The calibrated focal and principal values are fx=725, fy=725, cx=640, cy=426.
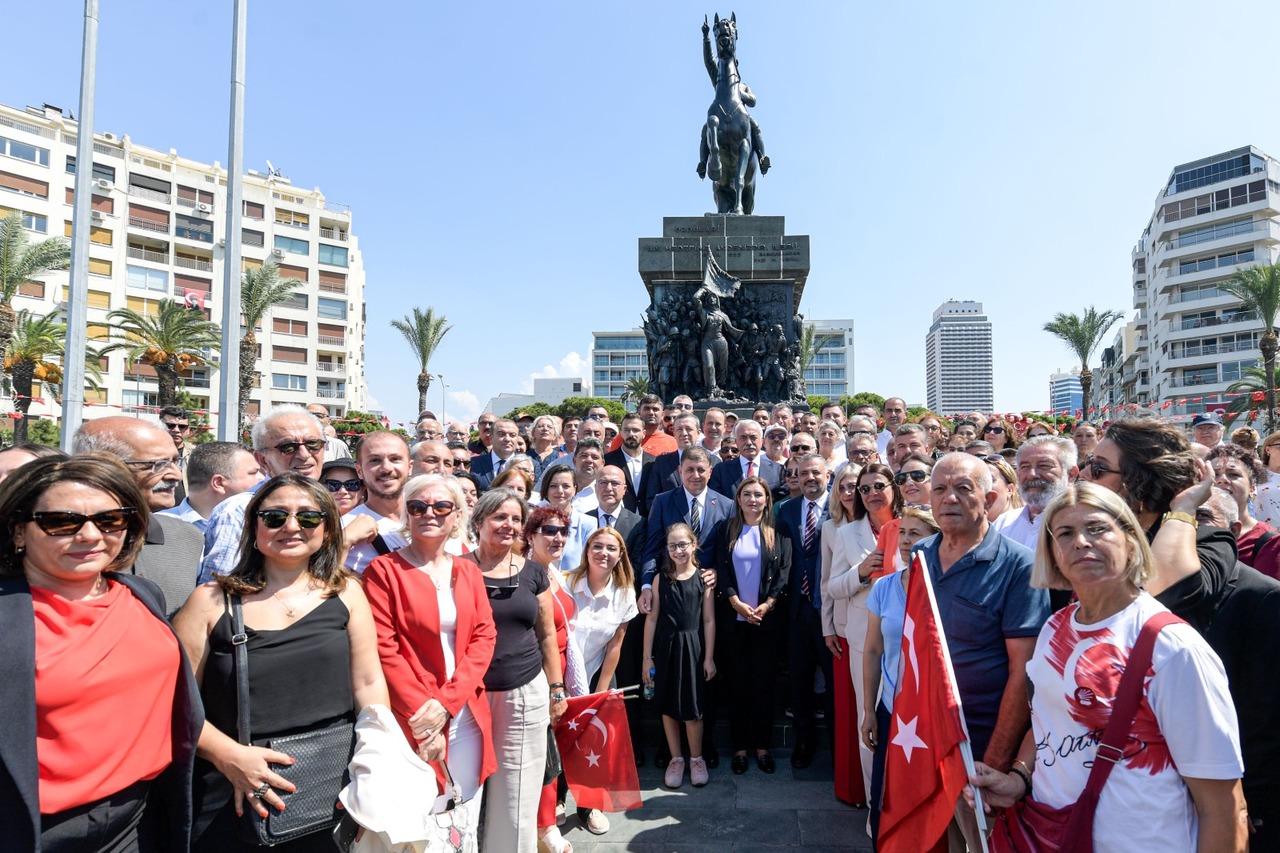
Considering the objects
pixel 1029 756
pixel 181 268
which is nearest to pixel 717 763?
pixel 1029 756

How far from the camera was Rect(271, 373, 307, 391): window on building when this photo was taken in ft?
210

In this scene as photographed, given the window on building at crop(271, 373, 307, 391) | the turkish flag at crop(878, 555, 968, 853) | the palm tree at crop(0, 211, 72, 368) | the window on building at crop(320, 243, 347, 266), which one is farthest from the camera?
the window on building at crop(320, 243, 347, 266)

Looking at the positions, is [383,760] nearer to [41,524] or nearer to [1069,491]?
[41,524]

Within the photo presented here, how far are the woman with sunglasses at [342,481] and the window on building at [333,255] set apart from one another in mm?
72882

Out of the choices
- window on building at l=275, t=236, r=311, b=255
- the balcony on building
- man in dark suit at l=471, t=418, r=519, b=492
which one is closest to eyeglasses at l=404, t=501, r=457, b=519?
man in dark suit at l=471, t=418, r=519, b=492

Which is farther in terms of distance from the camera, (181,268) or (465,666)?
(181,268)

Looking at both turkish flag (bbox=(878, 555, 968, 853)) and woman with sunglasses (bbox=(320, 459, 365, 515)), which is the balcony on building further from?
turkish flag (bbox=(878, 555, 968, 853))

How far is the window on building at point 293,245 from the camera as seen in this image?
6706 cm

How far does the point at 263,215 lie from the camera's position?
6669cm

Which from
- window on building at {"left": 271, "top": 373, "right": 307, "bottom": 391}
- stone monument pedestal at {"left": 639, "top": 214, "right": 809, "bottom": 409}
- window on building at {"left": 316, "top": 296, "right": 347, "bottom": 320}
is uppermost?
window on building at {"left": 316, "top": 296, "right": 347, "bottom": 320}

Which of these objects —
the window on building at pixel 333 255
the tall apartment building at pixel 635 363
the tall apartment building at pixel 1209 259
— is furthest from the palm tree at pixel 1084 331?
the tall apartment building at pixel 635 363

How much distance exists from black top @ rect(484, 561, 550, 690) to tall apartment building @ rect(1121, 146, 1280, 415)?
72.6 meters

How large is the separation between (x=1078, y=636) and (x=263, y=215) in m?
76.5

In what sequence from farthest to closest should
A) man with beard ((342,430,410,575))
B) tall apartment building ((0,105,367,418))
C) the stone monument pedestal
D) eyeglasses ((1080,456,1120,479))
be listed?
tall apartment building ((0,105,367,418)) < the stone monument pedestal < man with beard ((342,430,410,575)) < eyeglasses ((1080,456,1120,479))
